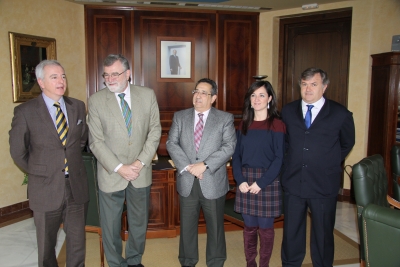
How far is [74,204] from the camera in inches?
95.1

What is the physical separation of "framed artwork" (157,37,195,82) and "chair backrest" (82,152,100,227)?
2754mm

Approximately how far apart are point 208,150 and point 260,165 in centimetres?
40

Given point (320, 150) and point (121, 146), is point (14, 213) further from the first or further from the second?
point (320, 150)

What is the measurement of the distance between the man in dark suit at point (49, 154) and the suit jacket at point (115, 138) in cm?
18

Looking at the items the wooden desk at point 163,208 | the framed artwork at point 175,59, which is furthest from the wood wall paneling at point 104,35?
the wooden desk at point 163,208

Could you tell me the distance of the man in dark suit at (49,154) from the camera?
225cm

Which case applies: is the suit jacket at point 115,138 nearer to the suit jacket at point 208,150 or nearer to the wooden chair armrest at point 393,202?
the suit jacket at point 208,150

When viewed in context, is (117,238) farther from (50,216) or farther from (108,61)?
(108,61)

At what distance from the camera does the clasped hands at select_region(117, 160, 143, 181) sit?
8.29 feet

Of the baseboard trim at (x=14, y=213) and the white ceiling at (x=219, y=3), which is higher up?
the white ceiling at (x=219, y=3)

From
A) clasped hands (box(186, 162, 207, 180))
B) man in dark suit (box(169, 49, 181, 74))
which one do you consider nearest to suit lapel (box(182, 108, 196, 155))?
clasped hands (box(186, 162, 207, 180))

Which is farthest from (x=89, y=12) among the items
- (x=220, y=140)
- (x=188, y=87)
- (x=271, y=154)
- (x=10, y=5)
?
(x=271, y=154)

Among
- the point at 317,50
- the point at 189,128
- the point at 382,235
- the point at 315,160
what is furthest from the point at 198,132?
the point at 317,50

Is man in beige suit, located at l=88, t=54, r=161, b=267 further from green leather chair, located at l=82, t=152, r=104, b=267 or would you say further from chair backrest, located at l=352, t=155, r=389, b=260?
chair backrest, located at l=352, t=155, r=389, b=260
